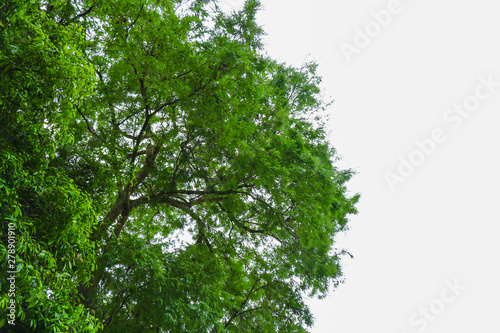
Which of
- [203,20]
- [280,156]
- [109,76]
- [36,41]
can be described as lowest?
[36,41]

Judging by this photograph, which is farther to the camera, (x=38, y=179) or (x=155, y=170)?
(x=155, y=170)

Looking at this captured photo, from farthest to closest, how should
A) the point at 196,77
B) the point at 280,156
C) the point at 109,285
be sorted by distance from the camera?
the point at 280,156 < the point at 196,77 < the point at 109,285

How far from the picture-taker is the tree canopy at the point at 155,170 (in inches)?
135

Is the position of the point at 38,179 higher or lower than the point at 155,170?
lower

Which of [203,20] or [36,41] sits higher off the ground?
[203,20]

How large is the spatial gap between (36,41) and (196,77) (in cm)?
280

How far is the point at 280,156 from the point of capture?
20.6ft

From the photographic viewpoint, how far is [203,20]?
21.0 ft

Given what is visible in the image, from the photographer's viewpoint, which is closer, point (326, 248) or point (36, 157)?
point (36, 157)

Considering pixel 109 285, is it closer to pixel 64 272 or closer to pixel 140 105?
pixel 64 272

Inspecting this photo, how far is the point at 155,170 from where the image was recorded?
706 centimetres

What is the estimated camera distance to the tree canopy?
3428 millimetres

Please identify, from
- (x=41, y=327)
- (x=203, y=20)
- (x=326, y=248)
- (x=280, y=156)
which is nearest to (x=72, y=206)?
(x=41, y=327)

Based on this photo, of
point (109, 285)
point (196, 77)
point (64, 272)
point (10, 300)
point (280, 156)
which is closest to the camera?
point (10, 300)
